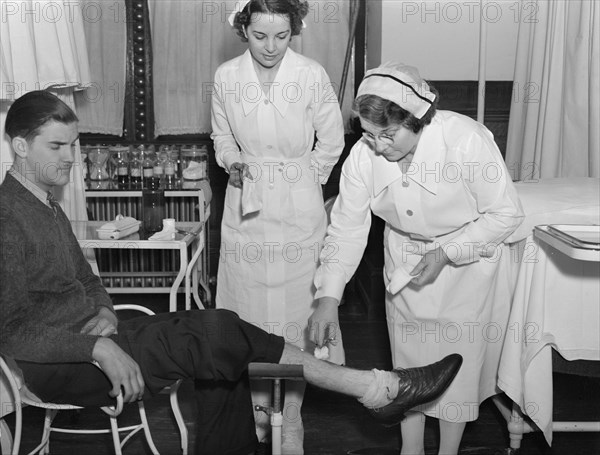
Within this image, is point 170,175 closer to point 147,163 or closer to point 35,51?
point 147,163

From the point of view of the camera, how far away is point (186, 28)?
4488mm

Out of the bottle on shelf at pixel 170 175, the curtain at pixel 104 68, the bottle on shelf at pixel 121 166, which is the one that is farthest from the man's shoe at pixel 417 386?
the curtain at pixel 104 68

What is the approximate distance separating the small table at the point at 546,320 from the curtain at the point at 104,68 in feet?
9.38

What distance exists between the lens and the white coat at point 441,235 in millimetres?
2135

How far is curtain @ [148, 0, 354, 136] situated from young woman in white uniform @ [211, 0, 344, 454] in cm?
181

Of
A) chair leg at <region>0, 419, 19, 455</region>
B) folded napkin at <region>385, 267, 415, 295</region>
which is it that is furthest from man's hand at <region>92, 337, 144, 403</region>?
folded napkin at <region>385, 267, 415, 295</region>

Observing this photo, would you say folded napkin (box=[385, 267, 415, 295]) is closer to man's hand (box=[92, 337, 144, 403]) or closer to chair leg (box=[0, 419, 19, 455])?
man's hand (box=[92, 337, 144, 403])

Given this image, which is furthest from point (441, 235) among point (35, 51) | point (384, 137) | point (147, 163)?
point (147, 163)

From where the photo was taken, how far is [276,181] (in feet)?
8.92

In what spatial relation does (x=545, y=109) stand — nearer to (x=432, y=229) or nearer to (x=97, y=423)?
(x=432, y=229)

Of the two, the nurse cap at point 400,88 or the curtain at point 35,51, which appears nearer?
the nurse cap at point 400,88

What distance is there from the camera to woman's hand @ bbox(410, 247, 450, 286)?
2126 mm

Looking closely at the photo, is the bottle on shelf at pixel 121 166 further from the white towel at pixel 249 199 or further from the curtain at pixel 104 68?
the white towel at pixel 249 199

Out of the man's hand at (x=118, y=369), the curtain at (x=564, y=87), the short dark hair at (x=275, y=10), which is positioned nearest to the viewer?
the man's hand at (x=118, y=369)
